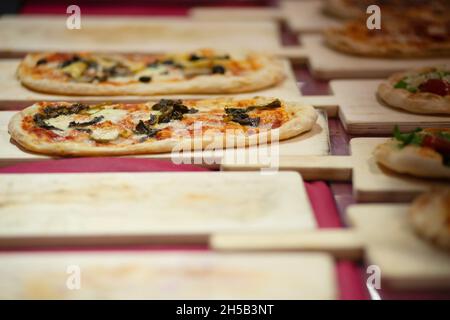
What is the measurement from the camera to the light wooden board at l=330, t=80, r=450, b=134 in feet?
10.7

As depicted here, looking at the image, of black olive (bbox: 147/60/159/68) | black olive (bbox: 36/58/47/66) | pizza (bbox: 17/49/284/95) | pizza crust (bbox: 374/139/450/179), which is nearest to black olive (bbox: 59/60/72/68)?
pizza (bbox: 17/49/284/95)

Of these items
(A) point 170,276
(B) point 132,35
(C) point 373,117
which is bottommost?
(A) point 170,276

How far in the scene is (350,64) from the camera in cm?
420

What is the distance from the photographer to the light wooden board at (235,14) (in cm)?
550

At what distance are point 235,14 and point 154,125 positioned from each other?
2.75m

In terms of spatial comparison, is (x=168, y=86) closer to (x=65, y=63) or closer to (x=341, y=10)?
(x=65, y=63)

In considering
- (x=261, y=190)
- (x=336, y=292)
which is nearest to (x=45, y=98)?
(x=261, y=190)

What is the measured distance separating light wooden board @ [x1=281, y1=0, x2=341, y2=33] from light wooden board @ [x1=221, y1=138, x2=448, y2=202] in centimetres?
222

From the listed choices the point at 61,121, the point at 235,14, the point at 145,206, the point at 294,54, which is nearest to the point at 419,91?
the point at 294,54

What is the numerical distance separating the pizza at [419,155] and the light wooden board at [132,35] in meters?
2.03

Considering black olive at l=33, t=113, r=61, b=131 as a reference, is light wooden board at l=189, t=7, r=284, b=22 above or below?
above

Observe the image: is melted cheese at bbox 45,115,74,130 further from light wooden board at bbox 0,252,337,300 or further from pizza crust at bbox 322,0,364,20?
pizza crust at bbox 322,0,364,20

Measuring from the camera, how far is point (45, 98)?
3.66 m

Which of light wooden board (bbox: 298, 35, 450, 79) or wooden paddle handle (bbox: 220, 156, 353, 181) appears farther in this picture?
light wooden board (bbox: 298, 35, 450, 79)
